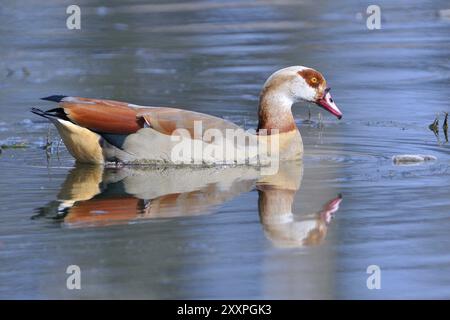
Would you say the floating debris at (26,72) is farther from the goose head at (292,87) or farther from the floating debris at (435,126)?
the floating debris at (435,126)

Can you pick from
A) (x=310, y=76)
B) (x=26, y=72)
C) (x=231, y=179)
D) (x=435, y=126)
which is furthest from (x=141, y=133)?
(x=26, y=72)

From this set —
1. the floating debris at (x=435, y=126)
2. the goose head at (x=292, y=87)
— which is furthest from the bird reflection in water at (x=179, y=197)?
the floating debris at (x=435, y=126)

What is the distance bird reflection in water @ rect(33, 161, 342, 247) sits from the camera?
28.7 ft

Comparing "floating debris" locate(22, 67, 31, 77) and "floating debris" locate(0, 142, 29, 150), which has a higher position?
"floating debris" locate(22, 67, 31, 77)

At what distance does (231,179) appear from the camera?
10531 mm

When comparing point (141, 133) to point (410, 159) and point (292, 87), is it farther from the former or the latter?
point (410, 159)

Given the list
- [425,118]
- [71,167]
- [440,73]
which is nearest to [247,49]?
[440,73]

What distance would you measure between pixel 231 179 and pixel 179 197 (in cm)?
91

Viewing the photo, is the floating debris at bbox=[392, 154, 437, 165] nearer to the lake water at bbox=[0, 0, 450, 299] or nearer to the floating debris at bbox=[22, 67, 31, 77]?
the lake water at bbox=[0, 0, 450, 299]

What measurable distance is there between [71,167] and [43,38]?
25.4ft

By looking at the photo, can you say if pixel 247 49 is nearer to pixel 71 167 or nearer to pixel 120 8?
pixel 120 8

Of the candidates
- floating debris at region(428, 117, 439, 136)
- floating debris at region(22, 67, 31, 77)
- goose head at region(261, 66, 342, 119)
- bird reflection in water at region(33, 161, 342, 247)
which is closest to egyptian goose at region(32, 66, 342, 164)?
bird reflection in water at region(33, 161, 342, 247)

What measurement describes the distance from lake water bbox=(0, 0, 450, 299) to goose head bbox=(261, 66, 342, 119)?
0.54m

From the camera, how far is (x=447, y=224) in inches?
337
